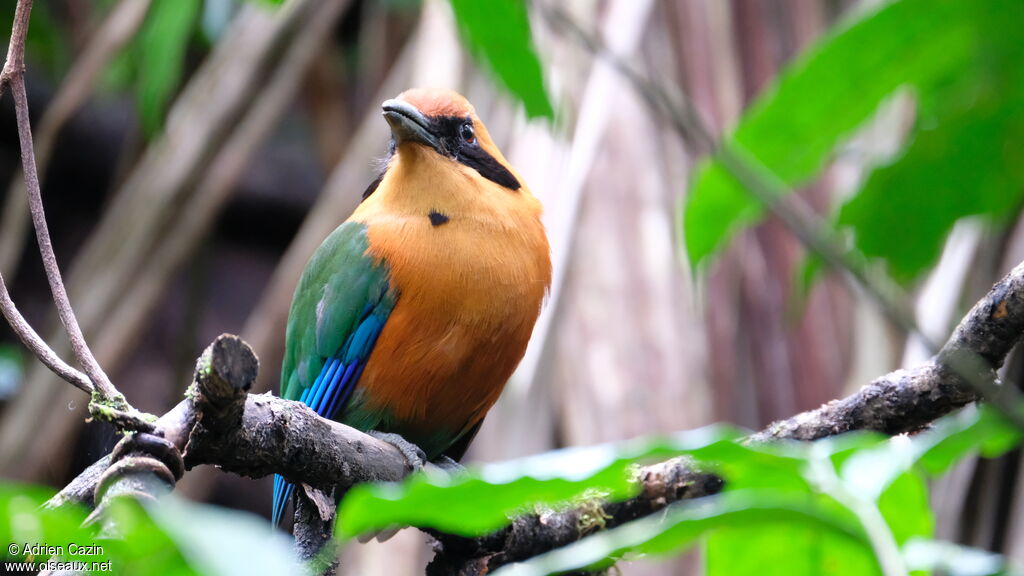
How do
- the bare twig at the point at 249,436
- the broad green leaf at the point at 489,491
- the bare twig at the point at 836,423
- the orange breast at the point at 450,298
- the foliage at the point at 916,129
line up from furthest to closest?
the orange breast at the point at 450,298 → the bare twig at the point at 836,423 → the bare twig at the point at 249,436 → the foliage at the point at 916,129 → the broad green leaf at the point at 489,491

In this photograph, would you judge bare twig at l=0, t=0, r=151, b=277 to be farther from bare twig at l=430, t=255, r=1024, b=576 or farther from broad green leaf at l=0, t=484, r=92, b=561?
broad green leaf at l=0, t=484, r=92, b=561

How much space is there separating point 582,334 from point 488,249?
914 mm

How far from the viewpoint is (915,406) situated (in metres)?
2.32

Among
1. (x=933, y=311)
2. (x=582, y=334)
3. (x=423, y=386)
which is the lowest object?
(x=423, y=386)

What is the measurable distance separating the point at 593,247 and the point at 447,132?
0.88 meters

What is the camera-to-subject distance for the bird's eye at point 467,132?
339 centimetres

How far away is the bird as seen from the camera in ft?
9.64

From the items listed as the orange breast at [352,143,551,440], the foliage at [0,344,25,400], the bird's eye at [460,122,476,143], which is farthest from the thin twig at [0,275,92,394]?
the foliage at [0,344,25,400]

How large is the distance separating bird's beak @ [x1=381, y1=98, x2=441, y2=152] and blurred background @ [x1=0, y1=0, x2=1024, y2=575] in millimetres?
414

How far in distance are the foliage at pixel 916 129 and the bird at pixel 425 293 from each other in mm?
1466

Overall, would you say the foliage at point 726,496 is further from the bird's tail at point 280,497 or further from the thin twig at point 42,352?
the bird's tail at point 280,497

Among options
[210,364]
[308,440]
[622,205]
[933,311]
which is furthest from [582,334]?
[210,364]

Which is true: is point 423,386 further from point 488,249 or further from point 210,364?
point 210,364

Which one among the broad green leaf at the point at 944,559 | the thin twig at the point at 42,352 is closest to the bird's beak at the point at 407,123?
the thin twig at the point at 42,352
